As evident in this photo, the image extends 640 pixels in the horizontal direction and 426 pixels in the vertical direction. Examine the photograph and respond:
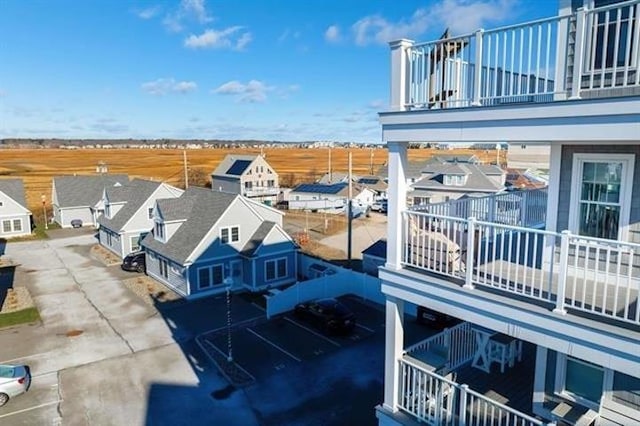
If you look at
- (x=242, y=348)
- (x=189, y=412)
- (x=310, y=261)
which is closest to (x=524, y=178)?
(x=310, y=261)

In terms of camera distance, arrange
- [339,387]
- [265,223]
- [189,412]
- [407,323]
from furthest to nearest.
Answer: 1. [265,223]
2. [407,323]
3. [339,387]
4. [189,412]

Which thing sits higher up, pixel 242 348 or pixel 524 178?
pixel 524 178

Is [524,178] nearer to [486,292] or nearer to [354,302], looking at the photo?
[354,302]

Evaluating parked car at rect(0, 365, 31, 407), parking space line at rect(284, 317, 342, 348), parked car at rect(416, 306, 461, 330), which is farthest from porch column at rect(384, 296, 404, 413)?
parked car at rect(0, 365, 31, 407)

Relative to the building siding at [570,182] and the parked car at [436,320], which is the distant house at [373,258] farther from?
the building siding at [570,182]

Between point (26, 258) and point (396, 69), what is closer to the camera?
point (396, 69)

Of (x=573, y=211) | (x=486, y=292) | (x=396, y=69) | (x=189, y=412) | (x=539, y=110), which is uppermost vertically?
(x=396, y=69)

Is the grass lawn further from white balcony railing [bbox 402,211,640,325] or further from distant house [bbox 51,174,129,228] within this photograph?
distant house [bbox 51,174,129,228]
